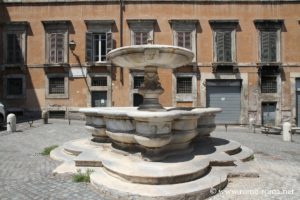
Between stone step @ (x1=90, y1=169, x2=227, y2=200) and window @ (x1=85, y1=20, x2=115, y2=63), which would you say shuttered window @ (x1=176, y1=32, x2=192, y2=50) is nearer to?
window @ (x1=85, y1=20, x2=115, y2=63)

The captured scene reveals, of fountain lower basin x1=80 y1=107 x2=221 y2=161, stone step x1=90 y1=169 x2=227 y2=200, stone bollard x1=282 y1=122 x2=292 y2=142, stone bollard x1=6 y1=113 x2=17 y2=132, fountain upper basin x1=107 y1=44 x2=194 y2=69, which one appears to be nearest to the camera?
stone step x1=90 y1=169 x2=227 y2=200

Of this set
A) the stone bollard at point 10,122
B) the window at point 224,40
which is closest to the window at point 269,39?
the window at point 224,40

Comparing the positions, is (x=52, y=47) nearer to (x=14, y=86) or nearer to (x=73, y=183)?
(x=14, y=86)

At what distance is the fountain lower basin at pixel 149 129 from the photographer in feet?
16.6

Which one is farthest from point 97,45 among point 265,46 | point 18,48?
point 265,46

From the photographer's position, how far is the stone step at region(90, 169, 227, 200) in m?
4.18

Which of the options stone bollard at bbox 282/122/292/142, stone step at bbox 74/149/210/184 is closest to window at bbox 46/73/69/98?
stone bollard at bbox 282/122/292/142

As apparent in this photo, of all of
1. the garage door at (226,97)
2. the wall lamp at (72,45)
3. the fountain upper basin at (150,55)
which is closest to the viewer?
the fountain upper basin at (150,55)

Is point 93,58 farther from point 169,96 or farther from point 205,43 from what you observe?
point 205,43

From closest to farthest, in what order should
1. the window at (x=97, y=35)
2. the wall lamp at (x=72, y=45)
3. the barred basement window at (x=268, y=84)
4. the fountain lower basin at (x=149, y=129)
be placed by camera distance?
the fountain lower basin at (x=149, y=129) < the wall lamp at (x=72, y=45) < the window at (x=97, y=35) < the barred basement window at (x=268, y=84)

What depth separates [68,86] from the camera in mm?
19719

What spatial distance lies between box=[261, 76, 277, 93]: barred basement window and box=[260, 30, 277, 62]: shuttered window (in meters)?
1.21

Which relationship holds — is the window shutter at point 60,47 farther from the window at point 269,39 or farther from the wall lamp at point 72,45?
the window at point 269,39

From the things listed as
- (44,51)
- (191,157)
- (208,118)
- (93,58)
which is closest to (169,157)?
(191,157)
